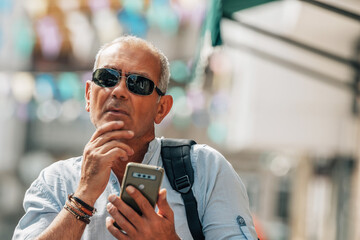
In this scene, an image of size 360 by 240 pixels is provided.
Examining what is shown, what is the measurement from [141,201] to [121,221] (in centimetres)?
10

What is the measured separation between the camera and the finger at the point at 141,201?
1986 millimetres

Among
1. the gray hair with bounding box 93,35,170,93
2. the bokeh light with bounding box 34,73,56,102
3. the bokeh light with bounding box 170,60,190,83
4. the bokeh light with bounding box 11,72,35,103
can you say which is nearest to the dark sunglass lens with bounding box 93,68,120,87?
the gray hair with bounding box 93,35,170,93

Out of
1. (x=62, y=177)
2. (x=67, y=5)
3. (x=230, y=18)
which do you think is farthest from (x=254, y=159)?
(x=62, y=177)

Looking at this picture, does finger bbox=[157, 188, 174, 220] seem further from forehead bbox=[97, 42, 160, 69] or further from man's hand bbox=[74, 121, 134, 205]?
forehead bbox=[97, 42, 160, 69]

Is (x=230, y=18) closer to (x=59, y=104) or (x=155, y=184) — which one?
(x=155, y=184)

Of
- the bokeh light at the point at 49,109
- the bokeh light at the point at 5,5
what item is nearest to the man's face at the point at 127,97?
the bokeh light at the point at 49,109

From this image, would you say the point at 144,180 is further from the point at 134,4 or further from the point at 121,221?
the point at 134,4

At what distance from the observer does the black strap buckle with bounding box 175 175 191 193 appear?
2246 mm

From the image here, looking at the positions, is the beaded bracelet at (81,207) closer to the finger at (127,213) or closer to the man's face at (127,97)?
the finger at (127,213)

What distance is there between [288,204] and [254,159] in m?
2.44

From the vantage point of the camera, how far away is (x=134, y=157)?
2.49 meters

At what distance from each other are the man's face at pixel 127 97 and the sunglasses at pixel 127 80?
16 millimetres

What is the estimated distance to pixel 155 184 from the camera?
1.99 metres

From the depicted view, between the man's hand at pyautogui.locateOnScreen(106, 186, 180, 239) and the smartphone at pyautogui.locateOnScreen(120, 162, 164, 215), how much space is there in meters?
0.02
